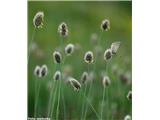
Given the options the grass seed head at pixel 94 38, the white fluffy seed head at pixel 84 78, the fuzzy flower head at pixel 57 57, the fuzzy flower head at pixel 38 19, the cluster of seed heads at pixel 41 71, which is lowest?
the white fluffy seed head at pixel 84 78

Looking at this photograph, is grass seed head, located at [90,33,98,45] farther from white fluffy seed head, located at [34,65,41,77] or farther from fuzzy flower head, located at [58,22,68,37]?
white fluffy seed head, located at [34,65,41,77]

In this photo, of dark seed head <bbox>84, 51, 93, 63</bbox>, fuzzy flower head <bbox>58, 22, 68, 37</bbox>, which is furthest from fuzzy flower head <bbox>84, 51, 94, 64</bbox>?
fuzzy flower head <bbox>58, 22, 68, 37</bbox>

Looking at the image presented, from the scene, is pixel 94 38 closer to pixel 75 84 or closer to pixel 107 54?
pixel 107 54

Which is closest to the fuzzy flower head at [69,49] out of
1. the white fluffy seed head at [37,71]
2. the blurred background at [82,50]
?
the blurred background at [82,50]

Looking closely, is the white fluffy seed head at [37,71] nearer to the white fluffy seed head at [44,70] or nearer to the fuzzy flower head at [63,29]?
the white fluffy seed head at [44,70]

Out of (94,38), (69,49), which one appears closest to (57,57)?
(69,49)

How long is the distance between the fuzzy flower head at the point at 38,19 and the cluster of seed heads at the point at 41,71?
6.1 inches

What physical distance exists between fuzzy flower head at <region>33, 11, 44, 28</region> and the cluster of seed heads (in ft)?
0.51

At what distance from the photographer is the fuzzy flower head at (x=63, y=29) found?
279 cm

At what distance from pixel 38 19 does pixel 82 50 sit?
204mm

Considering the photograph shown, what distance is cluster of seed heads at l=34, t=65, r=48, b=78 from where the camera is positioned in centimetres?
278
